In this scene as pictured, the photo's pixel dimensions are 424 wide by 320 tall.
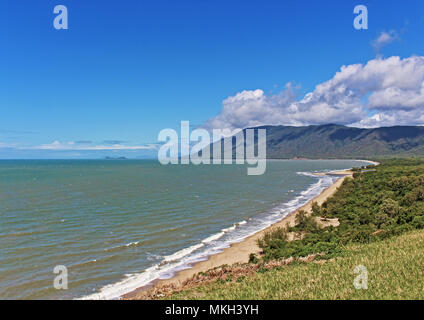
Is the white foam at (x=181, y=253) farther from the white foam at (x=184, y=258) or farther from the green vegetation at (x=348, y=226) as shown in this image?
the green vegetation at (x=348, y=226)

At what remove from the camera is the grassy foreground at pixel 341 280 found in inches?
361

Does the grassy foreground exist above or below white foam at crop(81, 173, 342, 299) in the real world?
above

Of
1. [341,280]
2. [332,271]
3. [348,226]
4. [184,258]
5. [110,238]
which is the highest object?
[341,280]

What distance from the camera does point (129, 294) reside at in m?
15.3

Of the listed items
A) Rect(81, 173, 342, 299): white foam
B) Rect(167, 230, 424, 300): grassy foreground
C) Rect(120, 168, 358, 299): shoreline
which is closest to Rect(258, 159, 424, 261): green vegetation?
Rect(120, 168, 358, 299): shoreline

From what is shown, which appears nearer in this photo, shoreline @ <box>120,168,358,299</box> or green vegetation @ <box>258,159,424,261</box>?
shoreline @ <box>120,168,358,299</box>

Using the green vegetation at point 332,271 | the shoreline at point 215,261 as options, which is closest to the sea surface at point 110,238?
the shoreline at point 215,261

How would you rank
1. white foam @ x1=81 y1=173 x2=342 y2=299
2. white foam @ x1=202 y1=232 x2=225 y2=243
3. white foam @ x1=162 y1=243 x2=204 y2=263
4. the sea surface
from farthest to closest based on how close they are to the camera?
white foam @ x1=202 y1=232 x2=225 y2=243 < white foam @ x1=162 y1=243 x2=204 y2=263 < the sea surface < white foam @ x1=81 y1=173 x2=342 y2=299

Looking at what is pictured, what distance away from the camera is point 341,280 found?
10422 millimetres

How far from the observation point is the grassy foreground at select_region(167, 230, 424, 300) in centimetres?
916

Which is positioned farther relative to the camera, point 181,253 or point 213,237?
point 213,237

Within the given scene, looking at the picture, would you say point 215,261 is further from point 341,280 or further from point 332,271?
point 341,280

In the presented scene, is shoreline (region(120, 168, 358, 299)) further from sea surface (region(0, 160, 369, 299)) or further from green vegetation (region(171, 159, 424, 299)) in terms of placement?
green vegetation (region(171, 159, 424, 299))

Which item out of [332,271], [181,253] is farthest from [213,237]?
[332,271]
